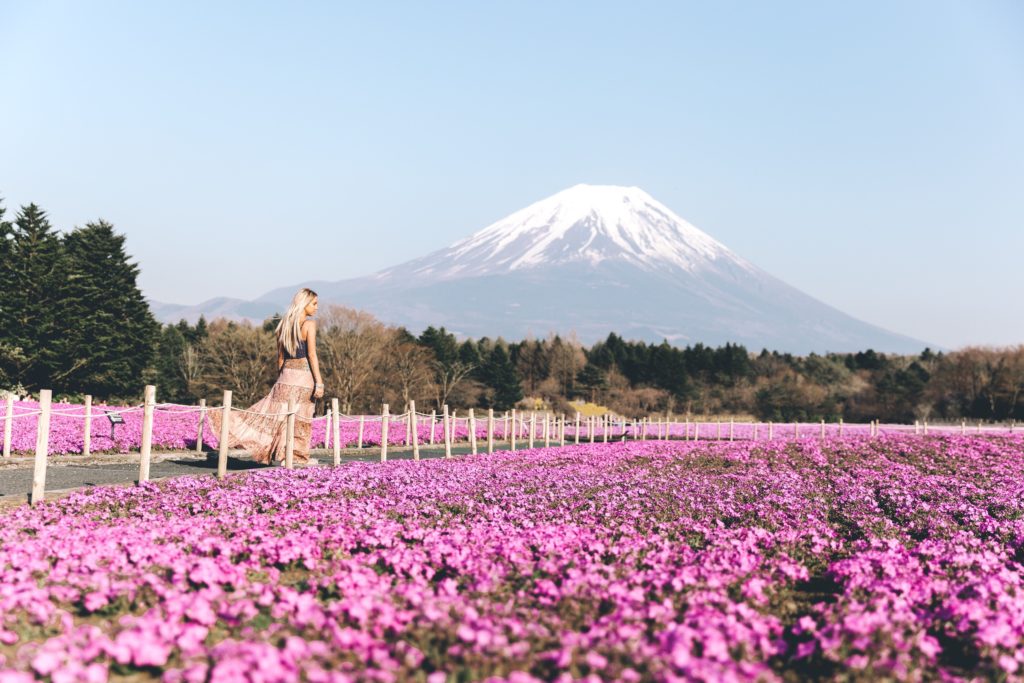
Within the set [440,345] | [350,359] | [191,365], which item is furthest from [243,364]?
[440,345]

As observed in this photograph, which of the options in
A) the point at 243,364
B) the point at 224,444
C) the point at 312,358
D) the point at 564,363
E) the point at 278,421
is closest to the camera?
the point at 224,444

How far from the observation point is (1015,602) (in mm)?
7645

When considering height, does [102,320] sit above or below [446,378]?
above

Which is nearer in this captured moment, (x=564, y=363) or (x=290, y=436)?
(x=290, y=436)

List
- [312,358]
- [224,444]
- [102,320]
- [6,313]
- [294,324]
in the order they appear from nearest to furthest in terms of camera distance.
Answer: [224,444]
[294,324]
[312,358]
[6,313]
[102,320]

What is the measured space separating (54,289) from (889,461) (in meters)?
51.9

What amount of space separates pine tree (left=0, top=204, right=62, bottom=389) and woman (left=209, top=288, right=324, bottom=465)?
40.6 metres

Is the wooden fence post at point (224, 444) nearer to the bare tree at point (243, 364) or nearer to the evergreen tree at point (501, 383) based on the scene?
the bare tree at point (243, 364)

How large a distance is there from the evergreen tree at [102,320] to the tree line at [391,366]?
0.12 metres

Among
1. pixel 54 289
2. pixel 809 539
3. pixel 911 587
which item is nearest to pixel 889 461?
pixel 809 539

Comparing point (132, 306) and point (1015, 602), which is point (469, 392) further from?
point (1015, 602)

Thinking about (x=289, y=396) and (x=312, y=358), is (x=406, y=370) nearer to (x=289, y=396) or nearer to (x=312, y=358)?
(x=289, y=396)

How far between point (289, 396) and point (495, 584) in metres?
12.2

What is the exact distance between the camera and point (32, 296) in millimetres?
55906
